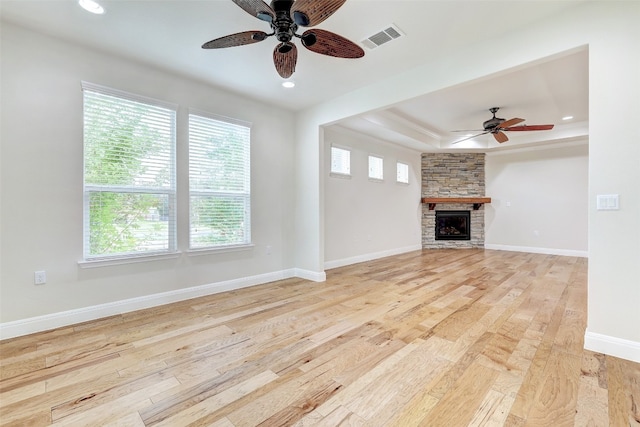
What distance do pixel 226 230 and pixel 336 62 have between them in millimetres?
2553

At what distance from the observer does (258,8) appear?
1840 mm

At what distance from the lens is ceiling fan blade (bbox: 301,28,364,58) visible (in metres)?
2.03

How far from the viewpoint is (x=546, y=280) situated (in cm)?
444

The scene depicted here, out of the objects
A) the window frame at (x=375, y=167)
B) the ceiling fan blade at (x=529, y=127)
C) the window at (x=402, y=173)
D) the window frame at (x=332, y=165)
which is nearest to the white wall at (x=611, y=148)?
the ceiling fan blade at (x=529, y=127)

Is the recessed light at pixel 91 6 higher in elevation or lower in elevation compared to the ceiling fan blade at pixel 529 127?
higher

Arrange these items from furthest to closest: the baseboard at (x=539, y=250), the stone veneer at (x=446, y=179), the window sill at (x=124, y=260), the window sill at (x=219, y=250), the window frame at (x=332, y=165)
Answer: the stone veneer at (x=446, y=179)
the baseboard at (x=539, y=250)
the window frame at (x=332, y=165)
the window sill at (x=219, y=250)
the window sill at (x=124, y=260)

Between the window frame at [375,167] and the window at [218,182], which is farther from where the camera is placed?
the window frame at [375,167]

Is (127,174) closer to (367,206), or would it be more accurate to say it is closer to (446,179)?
(367,206)

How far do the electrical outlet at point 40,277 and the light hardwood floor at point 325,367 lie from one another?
0.47 meters

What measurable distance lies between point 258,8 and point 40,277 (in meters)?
3.03

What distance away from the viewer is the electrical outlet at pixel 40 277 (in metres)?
2.63

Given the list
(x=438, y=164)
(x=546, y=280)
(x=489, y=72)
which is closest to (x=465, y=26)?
(x=489, y=72)

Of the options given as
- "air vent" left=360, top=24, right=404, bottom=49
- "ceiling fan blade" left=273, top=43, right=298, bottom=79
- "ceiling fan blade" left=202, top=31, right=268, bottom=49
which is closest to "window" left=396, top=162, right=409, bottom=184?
"air vent" left=360, top=24, right=404, bottom=49

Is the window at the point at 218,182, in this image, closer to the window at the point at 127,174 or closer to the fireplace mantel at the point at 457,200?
the window at the point at 127,174
